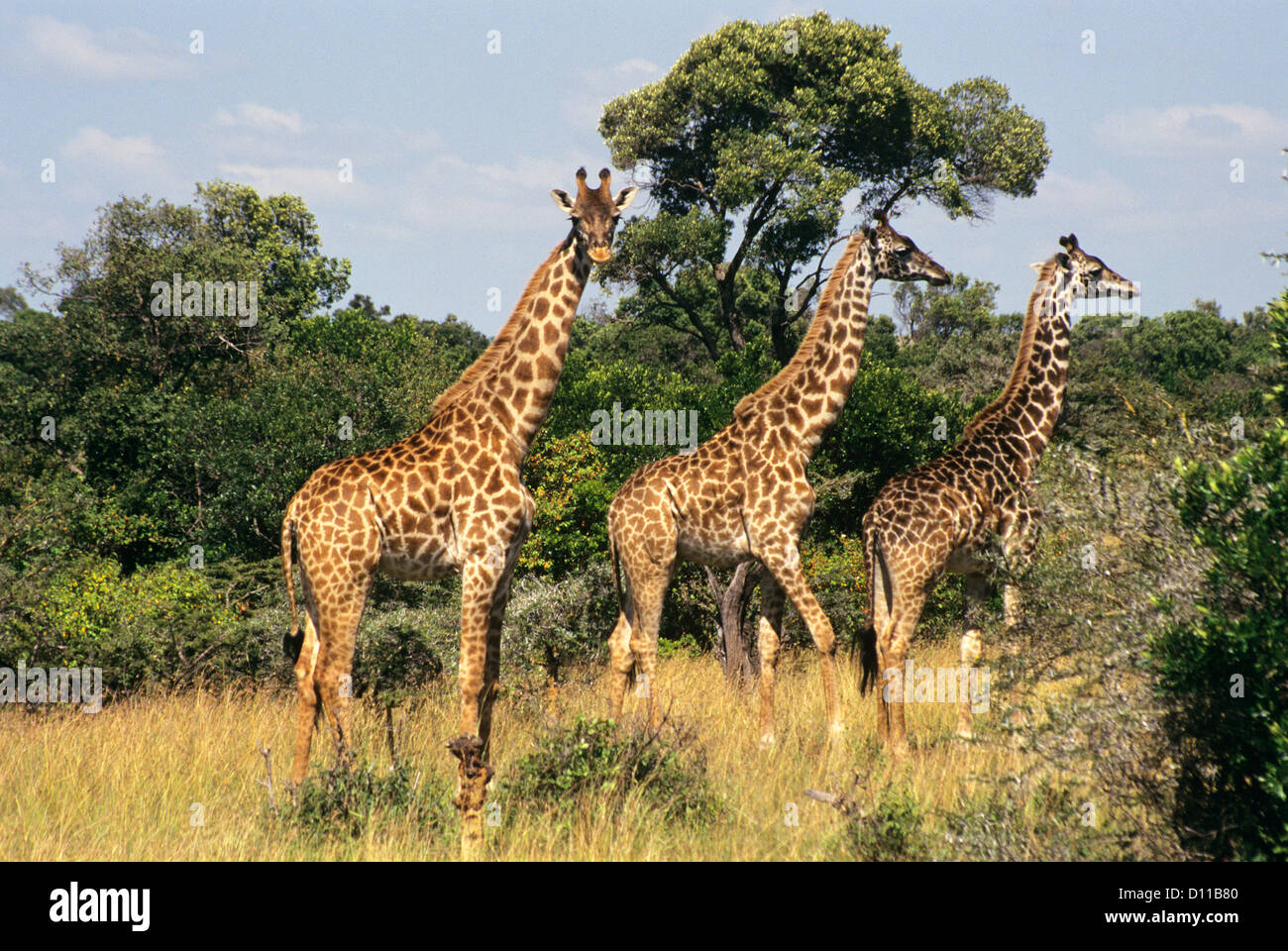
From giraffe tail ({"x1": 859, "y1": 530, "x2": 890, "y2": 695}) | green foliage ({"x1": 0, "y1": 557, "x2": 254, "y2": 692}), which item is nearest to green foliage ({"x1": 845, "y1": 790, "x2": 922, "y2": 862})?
giraffe tail ({"x1": 859, "y1": 530, "x2": 890, "y2": 695})

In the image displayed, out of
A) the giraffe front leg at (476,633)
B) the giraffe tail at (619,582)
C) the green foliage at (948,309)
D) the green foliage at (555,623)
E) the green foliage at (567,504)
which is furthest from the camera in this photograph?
the green foliage at (948,309)

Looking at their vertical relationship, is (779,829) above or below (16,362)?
below

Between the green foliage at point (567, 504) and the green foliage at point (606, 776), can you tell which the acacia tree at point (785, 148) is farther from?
the green foliage at point (606, 776)

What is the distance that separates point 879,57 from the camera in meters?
31.5

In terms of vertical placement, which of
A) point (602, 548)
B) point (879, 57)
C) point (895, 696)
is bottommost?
point (895, 696)

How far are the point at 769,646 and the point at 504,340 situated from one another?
3.72m

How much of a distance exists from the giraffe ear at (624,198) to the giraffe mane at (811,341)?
249cm

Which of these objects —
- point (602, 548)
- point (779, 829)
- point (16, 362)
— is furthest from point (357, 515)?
point (16, 362)

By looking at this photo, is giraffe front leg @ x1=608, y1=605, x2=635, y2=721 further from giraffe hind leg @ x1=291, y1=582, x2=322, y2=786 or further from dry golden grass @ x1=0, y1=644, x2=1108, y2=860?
giraffe hind leg @ x1=291, y1=582, x2=322, y2=786

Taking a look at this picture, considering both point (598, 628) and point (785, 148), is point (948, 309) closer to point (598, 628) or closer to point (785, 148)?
point (785, 148)

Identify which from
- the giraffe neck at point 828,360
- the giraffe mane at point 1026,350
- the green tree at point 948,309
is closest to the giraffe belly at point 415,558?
the giraffe neck at point 828,360

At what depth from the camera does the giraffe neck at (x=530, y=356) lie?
27.7ft
